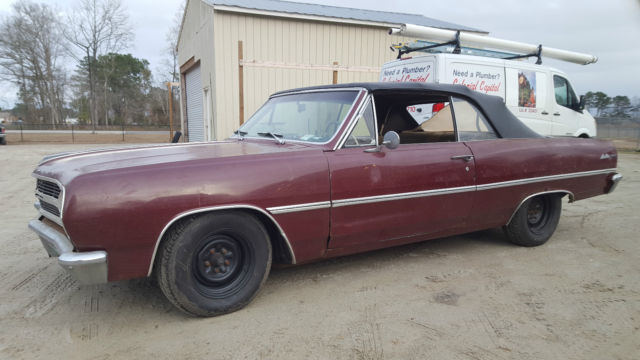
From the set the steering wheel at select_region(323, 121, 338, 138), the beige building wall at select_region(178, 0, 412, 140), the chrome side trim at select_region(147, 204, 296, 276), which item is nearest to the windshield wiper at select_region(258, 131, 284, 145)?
the steering wheel at select_region(323, 121, 338, 138)

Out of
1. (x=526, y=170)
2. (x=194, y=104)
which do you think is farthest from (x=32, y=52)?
(x=526, y=170)

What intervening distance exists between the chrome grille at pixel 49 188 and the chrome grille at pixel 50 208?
0.07 meters

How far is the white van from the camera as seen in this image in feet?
23.3

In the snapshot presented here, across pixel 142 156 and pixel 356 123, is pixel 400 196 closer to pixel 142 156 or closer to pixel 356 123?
pixel 356 123

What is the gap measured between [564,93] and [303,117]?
7350mm

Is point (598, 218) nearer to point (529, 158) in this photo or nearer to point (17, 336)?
point (529, 158)

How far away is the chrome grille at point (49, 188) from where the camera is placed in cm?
261

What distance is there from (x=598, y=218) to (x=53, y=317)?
6251mm

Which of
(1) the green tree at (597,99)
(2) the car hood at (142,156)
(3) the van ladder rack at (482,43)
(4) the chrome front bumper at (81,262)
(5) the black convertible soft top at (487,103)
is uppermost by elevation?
(1) the green tree at (597,99)

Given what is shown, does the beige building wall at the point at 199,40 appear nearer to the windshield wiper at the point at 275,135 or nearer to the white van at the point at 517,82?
the white van at the point at 517,82

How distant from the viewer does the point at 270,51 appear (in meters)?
11.5

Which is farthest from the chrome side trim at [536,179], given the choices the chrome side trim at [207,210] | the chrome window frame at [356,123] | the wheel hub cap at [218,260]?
the wheel hub cap at [218,260]

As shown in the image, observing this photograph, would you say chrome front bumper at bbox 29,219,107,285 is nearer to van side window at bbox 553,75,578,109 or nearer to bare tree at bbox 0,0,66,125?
van side window at bbox 553,75,578,109

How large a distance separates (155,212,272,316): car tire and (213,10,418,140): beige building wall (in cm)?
892
